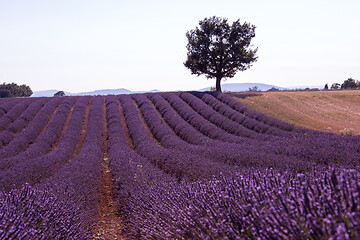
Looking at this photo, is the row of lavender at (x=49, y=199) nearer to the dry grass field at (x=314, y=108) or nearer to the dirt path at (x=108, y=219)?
the dirt path at (x=108, y=219)

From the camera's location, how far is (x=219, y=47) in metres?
24.1

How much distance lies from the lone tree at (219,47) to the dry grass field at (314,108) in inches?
146

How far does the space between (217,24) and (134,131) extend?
13948mm

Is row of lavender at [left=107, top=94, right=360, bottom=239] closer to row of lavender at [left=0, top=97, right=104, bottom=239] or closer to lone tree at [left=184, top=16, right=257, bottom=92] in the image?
row of lavender at [left=0, top=97, right=104, bottom=239]

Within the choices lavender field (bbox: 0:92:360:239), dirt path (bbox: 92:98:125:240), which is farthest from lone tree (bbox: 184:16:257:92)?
dirt path (bbox: 92:98:125:240)

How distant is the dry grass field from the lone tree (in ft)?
12.2

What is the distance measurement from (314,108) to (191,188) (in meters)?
18.8

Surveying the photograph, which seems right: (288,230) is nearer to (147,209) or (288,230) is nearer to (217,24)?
(147,209)

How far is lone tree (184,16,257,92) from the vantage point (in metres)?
24.3

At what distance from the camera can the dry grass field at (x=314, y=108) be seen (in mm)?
16172

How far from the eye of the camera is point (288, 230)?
2.18 meters

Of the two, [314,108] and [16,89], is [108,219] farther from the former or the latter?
[16,89]

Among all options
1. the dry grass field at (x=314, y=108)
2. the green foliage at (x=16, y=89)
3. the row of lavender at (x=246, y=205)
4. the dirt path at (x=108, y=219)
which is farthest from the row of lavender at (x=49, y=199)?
the green foliage at (x=16, y=89)

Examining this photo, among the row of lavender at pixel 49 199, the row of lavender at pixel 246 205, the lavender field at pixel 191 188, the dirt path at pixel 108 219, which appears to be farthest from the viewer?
the dirt path at pixel 108 219
